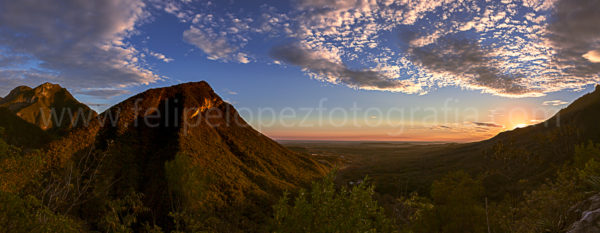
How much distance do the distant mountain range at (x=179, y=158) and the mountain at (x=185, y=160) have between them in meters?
0.19

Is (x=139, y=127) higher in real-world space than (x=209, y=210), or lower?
higher

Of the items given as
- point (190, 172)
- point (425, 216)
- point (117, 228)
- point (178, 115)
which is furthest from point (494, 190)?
point (178, 115)

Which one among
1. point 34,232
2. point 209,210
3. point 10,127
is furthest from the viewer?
point 10,127

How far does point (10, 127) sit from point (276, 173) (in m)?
78.3

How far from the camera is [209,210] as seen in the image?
1986 inches

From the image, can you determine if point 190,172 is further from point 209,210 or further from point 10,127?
point 10,127

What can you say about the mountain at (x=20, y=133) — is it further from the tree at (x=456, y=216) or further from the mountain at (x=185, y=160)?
the tree at (x=456, y=216)

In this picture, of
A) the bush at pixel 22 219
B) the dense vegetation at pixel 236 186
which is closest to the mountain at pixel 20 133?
the dense vegetation at pixel 236 186

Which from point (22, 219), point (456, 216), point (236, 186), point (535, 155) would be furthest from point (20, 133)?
point (535, 155)

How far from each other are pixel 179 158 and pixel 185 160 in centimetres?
127

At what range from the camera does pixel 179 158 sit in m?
52.4

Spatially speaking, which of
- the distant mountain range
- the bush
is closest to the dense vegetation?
the bush

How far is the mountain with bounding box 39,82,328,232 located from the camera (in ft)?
168

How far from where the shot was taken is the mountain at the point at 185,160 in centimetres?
5119
